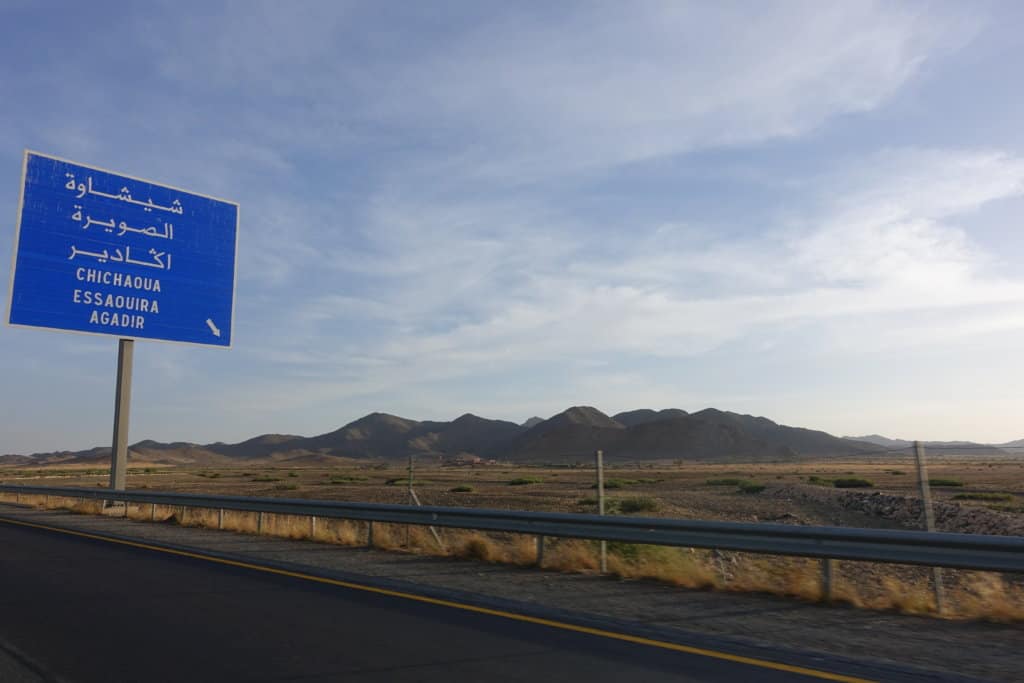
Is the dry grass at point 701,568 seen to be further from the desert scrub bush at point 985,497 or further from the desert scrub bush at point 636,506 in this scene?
the desert scrub bush at point 985,497

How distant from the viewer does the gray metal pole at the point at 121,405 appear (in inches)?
929

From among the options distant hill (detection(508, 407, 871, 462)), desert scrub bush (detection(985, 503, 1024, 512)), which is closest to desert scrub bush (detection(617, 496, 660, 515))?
desert scrub bush (detection(985, 503, 1024, 512))

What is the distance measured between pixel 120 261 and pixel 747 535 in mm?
19815

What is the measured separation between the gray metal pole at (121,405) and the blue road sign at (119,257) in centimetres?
167

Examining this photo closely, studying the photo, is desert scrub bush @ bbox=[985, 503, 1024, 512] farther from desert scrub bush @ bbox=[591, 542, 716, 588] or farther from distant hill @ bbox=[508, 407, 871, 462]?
distant hill @ bbox=[508, 407, 871, 462]

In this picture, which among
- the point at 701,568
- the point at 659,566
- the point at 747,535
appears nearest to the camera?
the point at 747,535

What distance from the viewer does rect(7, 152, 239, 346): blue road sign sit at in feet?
67.5

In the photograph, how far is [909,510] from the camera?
27.6 metres

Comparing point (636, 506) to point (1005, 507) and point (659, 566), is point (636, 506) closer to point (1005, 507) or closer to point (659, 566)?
point (1005, 507)

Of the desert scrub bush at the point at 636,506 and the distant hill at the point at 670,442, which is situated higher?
the distant hill at the point at 670,442

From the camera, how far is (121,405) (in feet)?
78.0

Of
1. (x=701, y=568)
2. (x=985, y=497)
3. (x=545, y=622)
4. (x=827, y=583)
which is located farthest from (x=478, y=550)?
(x=985, y=497)

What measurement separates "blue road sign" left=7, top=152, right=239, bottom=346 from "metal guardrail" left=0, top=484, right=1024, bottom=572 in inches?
428

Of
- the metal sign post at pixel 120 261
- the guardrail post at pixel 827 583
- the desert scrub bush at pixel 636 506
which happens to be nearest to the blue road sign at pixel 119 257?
the metal sign post at pixel 120 261
